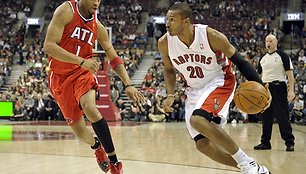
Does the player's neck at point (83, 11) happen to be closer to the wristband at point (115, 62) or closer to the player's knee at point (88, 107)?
the wristband at point (115, 62)

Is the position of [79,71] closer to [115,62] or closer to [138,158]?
[115,62]

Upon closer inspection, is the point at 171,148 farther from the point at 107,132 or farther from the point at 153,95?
the point at 153,95

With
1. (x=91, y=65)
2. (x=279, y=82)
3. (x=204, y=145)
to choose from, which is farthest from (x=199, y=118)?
(x=279, y=82)

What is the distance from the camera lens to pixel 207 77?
4.21 m

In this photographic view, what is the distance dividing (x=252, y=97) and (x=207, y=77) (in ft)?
1.49

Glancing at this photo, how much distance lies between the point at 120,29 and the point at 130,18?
1.63 m

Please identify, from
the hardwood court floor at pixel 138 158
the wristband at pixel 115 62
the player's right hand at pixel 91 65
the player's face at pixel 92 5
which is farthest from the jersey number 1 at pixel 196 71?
the hardwood court floor at pixel 138 158

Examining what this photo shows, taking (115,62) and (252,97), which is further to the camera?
(115,62)

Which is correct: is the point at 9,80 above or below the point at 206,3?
below

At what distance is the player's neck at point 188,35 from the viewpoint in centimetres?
414

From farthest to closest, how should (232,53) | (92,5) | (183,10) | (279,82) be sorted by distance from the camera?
1. (279,82)
2. (92,5)
3. (183,10)
4. (232,53)

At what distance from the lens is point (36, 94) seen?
57.7ft

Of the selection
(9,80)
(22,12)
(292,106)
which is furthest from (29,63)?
(292,106)

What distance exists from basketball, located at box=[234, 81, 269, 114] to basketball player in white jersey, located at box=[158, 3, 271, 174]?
8 cm
